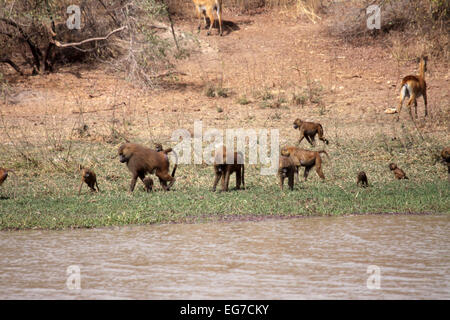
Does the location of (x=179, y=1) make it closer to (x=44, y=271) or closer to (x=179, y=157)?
(x=179, y=157)

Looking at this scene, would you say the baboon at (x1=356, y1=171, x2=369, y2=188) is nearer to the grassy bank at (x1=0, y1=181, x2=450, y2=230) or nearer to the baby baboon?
the grassy bank at (x1=0, y1=181, x2=450, y2=230)

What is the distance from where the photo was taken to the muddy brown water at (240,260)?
6.06 meters

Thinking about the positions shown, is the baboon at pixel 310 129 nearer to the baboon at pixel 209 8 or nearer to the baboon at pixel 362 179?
the baboon at pixel 362 179

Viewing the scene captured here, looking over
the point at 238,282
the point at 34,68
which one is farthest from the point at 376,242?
the point at 34,68

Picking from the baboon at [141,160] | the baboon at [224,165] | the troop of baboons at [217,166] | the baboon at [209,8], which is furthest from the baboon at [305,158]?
the baboon at [209,8]

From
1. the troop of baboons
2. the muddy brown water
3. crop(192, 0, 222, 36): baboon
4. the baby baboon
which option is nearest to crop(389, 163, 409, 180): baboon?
the troop of baboons

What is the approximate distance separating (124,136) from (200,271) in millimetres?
8050

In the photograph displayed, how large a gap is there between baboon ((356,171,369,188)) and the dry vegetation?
0.12 meters

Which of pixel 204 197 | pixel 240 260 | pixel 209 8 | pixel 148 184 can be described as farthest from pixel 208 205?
pixel 209 8

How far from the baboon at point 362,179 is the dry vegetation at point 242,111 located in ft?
0.41

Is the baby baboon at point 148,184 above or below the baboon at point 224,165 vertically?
below

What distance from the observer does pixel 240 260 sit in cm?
697

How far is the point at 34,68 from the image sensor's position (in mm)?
19156

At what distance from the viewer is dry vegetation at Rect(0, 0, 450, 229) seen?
30.6 feet
